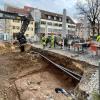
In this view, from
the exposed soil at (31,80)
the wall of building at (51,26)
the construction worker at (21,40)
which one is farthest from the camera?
the wall of building at (51,26)

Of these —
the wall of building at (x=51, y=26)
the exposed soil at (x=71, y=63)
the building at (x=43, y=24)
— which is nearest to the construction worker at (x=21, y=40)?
the exposed soil at (x=71, y=63)

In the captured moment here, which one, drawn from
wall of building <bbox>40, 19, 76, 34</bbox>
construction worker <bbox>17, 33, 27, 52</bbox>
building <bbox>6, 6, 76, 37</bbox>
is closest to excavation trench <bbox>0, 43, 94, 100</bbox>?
construction worker <bbox>17, 33, 27, 52</bbox>

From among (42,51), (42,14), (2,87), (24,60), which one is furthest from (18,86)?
(42,14)

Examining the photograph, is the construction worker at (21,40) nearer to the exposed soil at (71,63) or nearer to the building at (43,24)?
the exposed soil at (71,63)

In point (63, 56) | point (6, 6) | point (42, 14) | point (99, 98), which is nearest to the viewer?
point (99, 98)

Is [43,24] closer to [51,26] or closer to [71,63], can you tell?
[51,26]

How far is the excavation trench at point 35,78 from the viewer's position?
542 inches

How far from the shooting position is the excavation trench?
13766 mm

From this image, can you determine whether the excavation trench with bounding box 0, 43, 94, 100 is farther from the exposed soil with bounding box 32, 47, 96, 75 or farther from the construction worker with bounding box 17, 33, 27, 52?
the construction worker with bounding box 17, 33, 27, 52

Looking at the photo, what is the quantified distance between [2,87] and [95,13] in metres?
42.8

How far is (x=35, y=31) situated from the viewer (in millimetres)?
92625

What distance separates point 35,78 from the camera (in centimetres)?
1686

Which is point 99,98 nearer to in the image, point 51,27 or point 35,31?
point 35,31

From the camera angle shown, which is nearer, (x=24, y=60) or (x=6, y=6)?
(x=24, y=60)
